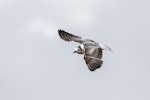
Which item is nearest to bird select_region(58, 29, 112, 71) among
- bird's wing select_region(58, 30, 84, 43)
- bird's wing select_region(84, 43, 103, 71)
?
bird's wing select_region(84, 43, 103, 71)

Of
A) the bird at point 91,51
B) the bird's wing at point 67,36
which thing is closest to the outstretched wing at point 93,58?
the bird at point 91,51

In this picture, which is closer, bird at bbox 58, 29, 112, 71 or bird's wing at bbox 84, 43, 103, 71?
bird's wing at bbox 84, 43, 103, 71

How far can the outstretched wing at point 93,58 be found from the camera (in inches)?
2704

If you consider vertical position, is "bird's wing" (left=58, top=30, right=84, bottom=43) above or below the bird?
above

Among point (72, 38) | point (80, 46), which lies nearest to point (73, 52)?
point (80, 46)

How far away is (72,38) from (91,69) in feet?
37.3

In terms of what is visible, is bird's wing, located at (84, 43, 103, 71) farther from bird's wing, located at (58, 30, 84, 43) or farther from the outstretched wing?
bird's wing, located at (58, 30, 84, 43)

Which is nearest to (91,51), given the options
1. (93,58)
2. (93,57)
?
(93,57)

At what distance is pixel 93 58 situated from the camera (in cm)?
7056

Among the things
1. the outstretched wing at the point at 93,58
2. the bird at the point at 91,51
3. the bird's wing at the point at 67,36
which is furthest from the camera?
the bird's wing at the point at 67,36

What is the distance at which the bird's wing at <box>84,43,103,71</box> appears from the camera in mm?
68750

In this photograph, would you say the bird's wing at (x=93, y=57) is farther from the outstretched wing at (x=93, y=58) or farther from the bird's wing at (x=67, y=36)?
the bird's wing at (x=67, y=36)

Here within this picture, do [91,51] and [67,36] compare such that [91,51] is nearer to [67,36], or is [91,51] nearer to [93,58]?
[93,58]

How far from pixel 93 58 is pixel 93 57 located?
32 cm
